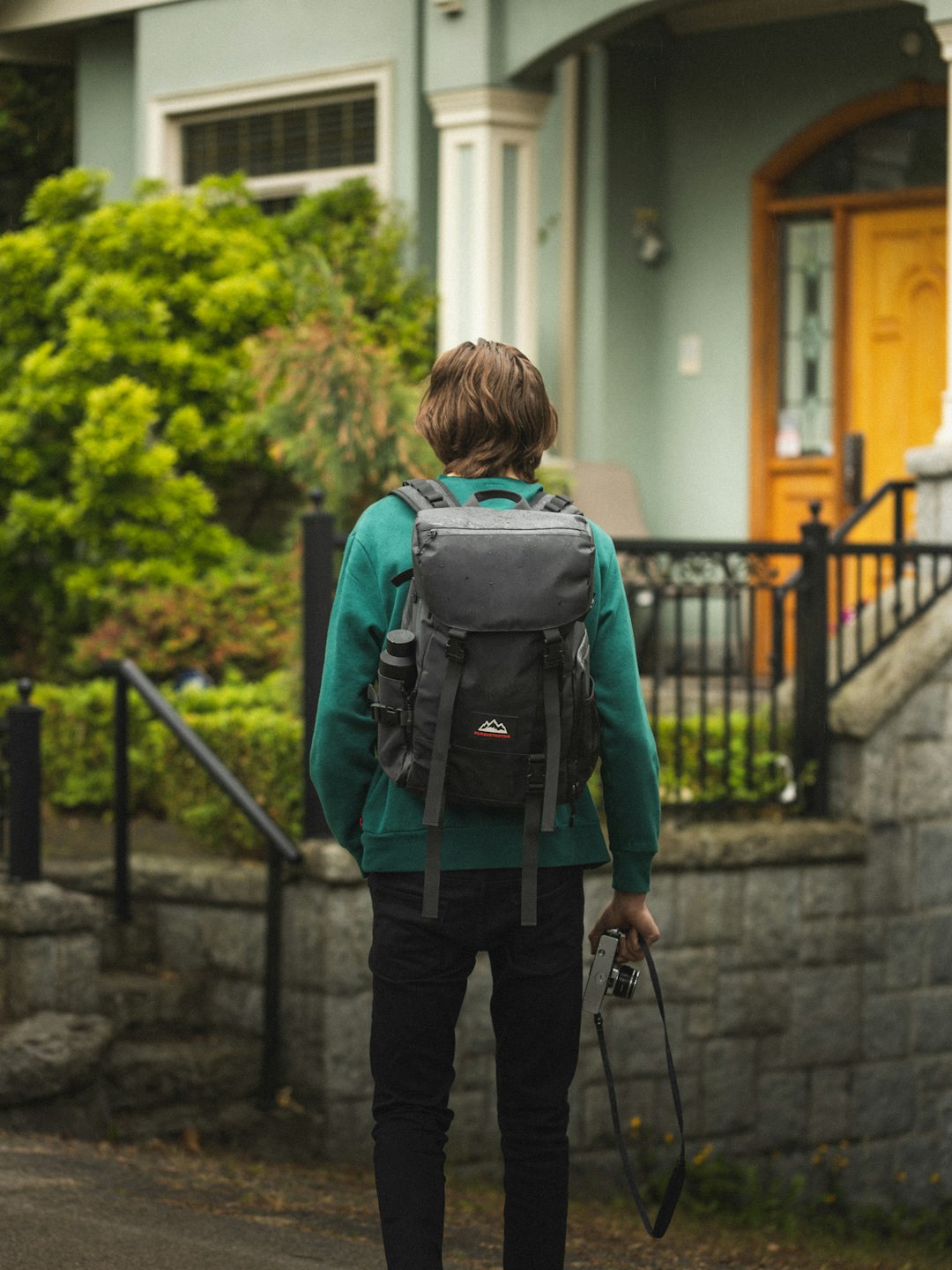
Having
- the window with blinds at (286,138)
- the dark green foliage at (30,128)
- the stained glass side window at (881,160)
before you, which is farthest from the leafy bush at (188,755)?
the dark green foliage at (30,128)

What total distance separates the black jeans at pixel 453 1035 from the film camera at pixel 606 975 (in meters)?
0.04

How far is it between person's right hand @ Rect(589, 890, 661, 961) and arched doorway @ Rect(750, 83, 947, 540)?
267 inches

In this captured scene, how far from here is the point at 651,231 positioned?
10.3 m

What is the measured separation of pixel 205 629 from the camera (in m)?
9.05

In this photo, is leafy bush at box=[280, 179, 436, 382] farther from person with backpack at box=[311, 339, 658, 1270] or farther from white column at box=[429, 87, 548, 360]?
person with backpack at box=[311, 339, 658, 1270]

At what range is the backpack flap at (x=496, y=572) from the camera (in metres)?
2.97

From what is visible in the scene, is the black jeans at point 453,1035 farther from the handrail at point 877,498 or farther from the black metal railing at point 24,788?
the handrail at point 877,498

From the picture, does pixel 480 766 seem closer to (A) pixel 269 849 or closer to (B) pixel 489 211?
(A) pixel 269 849

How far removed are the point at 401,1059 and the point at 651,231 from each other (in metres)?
7.82

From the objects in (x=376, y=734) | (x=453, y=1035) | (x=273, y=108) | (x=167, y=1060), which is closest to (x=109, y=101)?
(x=273, y=108)

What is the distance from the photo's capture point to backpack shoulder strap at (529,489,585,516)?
10.3 ft

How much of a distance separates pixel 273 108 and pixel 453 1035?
28.5 ft

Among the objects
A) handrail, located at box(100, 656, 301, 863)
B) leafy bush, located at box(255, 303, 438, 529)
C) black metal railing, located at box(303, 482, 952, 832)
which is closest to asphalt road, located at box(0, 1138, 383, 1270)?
handrail, located at box(100, 656, 301, 863)

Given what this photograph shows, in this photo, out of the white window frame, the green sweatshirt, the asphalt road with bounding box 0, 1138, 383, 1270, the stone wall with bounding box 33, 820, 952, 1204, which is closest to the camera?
the green sweatshirt
